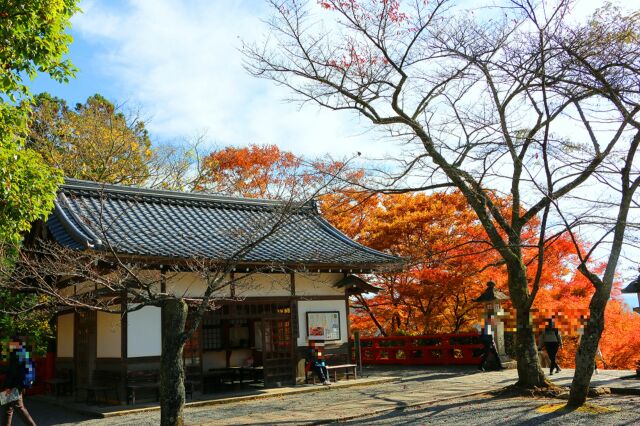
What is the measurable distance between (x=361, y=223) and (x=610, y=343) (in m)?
10.3

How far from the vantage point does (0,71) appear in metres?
8.32

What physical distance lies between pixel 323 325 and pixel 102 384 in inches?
226

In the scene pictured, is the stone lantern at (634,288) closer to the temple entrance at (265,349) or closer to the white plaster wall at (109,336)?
the temple entrance at (265,349)

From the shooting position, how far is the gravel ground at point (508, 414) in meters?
9.29

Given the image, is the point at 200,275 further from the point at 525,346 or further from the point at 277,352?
the point at 525,346

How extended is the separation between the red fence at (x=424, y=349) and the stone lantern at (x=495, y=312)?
76cm

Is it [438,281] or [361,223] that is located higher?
[361,223]

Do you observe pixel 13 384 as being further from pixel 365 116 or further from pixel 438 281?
pixel 438 281

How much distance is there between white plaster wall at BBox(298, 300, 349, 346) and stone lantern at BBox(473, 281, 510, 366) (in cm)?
437

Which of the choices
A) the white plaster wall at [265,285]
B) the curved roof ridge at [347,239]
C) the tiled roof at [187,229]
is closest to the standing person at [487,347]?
the curved roof ridge at [347,239]

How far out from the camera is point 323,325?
51.5 feet

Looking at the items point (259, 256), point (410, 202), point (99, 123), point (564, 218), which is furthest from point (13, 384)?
point (99, 123)

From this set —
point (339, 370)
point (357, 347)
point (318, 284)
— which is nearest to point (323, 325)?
point (318, 284)

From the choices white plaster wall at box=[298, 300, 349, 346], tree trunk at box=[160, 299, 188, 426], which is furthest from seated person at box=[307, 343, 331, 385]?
tree trunk at box=[160, 299, 188, 426]
